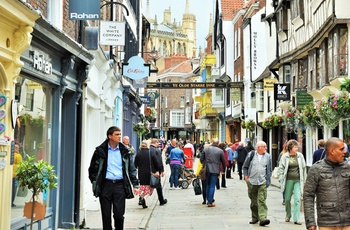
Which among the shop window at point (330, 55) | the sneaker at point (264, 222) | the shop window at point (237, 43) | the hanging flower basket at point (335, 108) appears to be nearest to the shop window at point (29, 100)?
the sneaker at point (264, 222)

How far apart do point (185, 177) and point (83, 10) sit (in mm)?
14085

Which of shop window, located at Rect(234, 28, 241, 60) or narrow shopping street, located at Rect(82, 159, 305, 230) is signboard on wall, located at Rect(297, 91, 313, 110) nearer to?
narrow shopping street, located at Rect(82, 159, 305, 230)

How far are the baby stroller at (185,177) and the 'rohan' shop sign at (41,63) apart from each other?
48.8 ft

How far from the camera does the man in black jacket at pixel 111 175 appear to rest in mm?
9727

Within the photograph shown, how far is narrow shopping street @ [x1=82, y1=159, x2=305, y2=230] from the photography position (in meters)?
13.4

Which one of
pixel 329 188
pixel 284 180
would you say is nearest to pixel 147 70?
pixel 284 180

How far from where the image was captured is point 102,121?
19.3 m

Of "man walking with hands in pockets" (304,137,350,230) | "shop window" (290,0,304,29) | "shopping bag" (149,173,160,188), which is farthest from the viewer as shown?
"shop window" (290,0,304,29)

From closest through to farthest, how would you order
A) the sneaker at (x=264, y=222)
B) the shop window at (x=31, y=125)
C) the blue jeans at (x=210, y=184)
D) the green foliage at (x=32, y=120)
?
the shop window at (x=31, y=125) → the green foliage at (x=32, y=120) → the sneaker at (x=264, y=222) → the blue jeans at (x=210, y=184)

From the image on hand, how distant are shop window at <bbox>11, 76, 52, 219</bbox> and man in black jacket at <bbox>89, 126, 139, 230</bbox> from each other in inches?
37.1

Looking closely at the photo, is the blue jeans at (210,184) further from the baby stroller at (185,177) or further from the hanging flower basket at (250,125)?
the hanging flower basket at (250,125)

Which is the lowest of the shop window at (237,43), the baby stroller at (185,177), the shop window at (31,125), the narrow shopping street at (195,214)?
the narrow shopping street at (195,214)

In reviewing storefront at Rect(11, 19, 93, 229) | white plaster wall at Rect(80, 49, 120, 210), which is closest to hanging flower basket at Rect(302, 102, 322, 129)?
white plaster wall at Rect(80, 49, 120, 210)

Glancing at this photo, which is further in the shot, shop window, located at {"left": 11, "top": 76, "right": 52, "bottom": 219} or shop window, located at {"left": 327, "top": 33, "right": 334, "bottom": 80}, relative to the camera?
shop window, located at {"left": 327, "top": 33, "right": 334, "bottom": 80}
